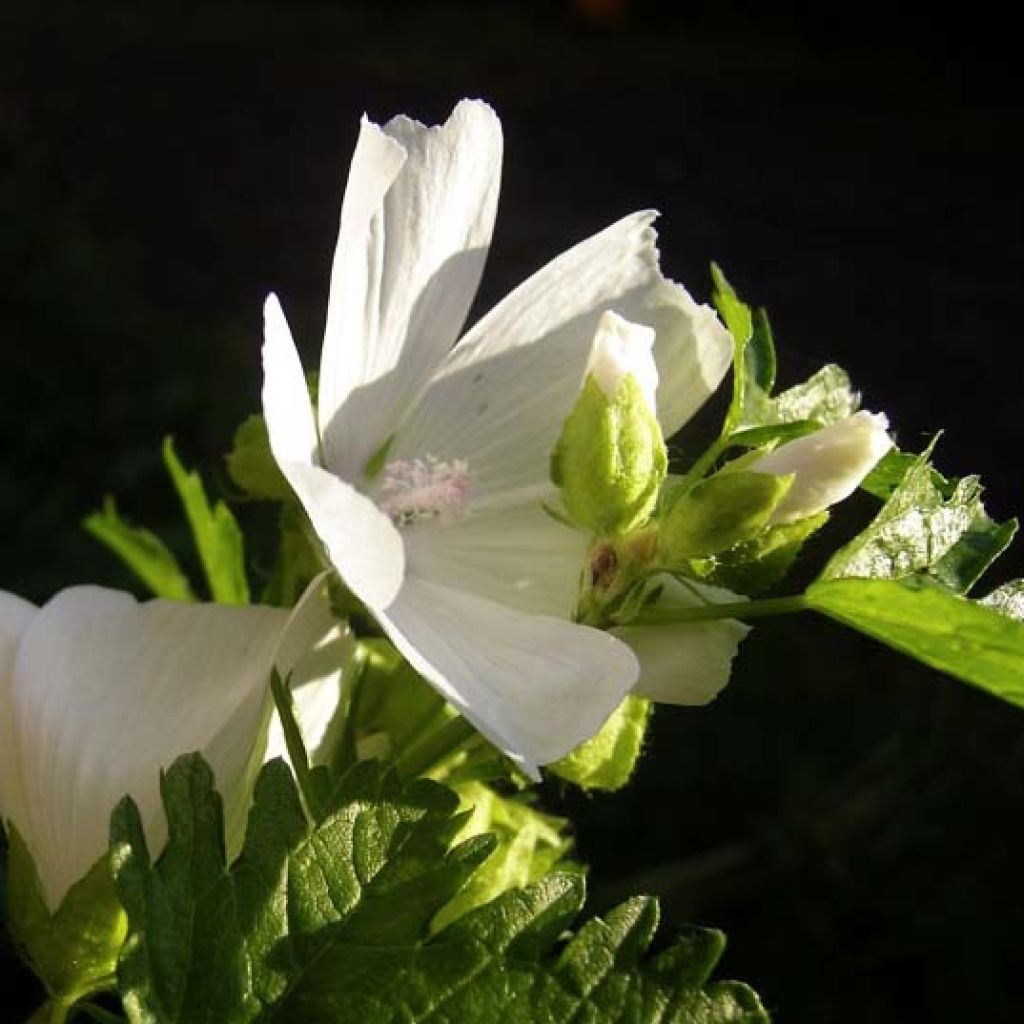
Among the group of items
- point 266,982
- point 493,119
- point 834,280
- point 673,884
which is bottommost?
point 834,280

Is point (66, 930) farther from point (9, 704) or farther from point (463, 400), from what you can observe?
point (463, 400)

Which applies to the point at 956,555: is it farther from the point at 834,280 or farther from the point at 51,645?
the point at 834,280

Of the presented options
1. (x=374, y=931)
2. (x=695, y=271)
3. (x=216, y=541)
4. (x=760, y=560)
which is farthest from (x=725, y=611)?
(x=695, y=271)

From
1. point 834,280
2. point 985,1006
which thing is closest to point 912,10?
point 834,280

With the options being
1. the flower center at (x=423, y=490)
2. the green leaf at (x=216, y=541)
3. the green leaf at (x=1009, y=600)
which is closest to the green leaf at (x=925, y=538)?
the green leaf at (x=1009, y=600)

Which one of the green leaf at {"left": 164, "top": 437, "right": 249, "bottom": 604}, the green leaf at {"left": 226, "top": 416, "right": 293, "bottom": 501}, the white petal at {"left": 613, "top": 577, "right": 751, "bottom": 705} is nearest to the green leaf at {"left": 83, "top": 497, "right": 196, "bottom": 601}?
the green leaf at {"left": 164, "top": 437, "right": 249, "bottom": 604}

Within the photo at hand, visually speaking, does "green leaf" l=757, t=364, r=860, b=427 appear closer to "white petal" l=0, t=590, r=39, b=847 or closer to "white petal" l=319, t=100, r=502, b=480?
"white petal" l=319, t=100, r=502, b=480
